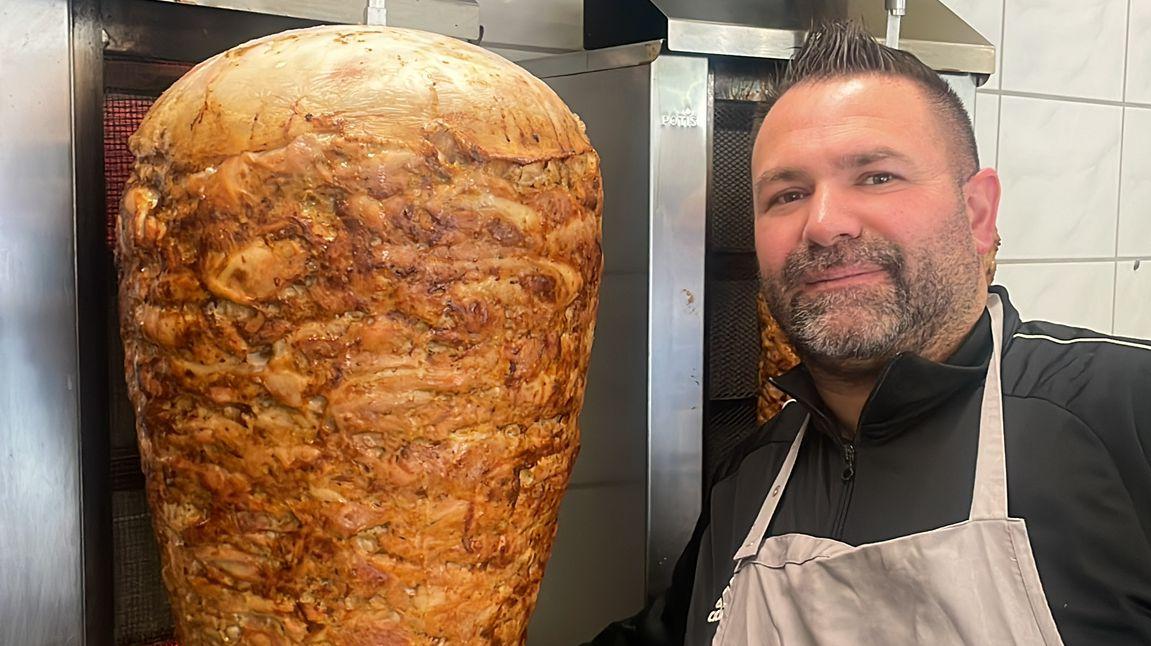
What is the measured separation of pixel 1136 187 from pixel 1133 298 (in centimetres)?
31

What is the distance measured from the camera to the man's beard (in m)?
1.31

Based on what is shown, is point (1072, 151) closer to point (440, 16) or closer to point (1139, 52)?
point (1139, 52)

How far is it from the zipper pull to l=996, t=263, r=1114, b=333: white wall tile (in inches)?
56.6

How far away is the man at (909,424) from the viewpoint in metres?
1.18

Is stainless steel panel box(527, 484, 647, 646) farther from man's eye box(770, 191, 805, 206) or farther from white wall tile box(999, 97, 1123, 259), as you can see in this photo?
white wall tile box(999, 97, 1123, 259)

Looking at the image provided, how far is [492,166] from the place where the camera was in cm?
95

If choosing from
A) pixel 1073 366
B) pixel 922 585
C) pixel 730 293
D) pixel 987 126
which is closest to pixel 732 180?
pixel 730 293

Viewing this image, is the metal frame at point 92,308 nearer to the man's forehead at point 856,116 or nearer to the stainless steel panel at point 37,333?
the stainless steel panel at point 37,333

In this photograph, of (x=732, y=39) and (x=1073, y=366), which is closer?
(x=1073, y=366)

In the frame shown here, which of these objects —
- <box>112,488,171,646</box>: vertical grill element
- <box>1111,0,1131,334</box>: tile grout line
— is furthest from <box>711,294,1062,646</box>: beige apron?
<box>1111,0,1131,334</box>: tile grout line

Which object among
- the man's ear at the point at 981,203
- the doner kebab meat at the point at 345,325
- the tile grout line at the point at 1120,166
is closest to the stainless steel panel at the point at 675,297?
the man's ear at the point at 981,203

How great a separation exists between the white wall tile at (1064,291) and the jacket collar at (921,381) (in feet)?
4.46

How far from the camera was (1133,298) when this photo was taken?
2.89 m

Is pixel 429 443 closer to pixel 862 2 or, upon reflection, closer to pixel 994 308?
pixel 994 308
